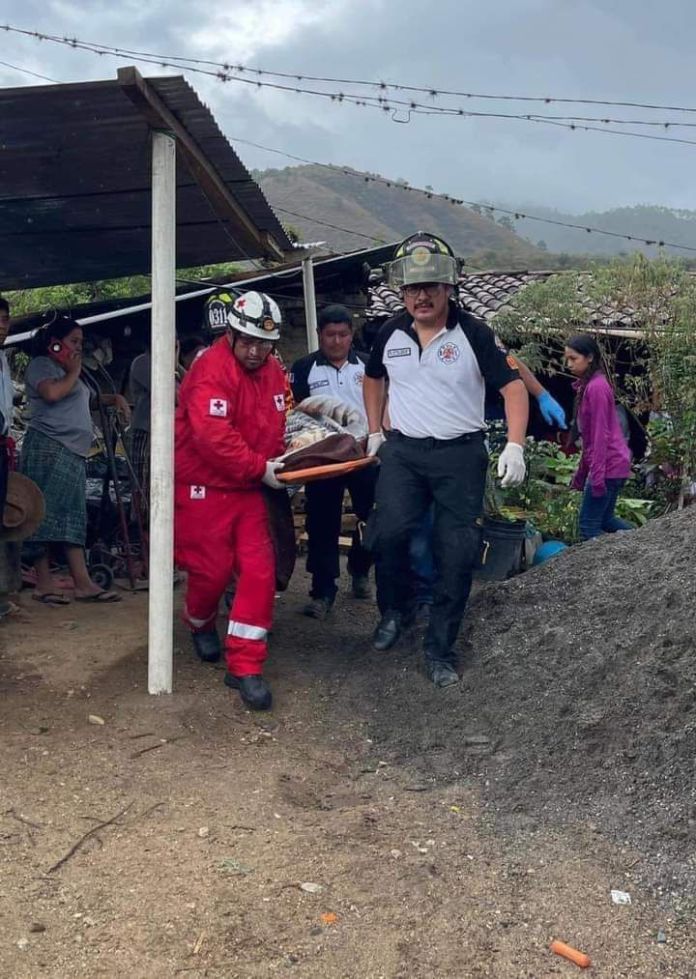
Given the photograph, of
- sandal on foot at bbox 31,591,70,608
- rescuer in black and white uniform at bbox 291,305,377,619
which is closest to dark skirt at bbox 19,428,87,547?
sandal on foot at bbox 31,591,70,608

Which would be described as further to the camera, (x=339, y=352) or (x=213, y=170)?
(x=339, y=352)

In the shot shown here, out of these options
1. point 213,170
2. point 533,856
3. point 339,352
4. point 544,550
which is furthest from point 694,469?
point 533,856

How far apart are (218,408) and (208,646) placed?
132 centimetres

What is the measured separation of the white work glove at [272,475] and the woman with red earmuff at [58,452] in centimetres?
212

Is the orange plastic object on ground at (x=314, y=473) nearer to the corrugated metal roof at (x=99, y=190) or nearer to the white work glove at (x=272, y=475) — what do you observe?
the white work glove at (x=272, y=475)

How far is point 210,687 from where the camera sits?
15.3 feet

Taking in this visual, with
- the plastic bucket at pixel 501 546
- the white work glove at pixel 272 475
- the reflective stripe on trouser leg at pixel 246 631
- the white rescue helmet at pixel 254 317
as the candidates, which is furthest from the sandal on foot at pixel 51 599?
the plastic bucket at pixel 501 546

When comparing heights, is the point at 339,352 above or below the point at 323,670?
above

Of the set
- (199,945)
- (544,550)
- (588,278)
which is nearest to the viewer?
(199,945)

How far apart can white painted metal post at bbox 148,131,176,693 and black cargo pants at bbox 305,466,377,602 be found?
1515 millimetres

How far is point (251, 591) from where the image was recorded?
4.52 meters

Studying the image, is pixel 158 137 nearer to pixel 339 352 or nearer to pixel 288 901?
pixel 339 352

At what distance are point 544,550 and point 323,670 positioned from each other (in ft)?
10.5

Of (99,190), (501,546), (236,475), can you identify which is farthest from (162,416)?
(501,546)
